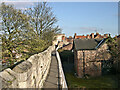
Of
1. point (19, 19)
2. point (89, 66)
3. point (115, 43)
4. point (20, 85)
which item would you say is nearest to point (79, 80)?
point (89, 66)

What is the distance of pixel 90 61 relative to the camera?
72.3 feet

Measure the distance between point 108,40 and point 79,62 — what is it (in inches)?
271

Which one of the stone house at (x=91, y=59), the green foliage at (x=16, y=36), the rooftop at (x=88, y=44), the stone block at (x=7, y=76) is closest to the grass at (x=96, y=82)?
the stone house at (x=91, y=59)

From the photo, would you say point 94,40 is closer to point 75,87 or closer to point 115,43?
point 115,43

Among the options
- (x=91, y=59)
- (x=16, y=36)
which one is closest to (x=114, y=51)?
(x=91, y=59)

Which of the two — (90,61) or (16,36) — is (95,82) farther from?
(16,36)

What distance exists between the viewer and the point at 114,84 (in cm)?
1853

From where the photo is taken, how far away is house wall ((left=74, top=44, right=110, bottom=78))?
21858 mm

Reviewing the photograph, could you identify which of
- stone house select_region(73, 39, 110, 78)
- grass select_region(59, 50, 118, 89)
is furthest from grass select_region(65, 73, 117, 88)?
stone house select_region(73, 39, 110, 78)

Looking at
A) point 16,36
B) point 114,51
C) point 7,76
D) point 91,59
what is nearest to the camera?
point 7,76

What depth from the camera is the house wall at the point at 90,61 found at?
2186cm

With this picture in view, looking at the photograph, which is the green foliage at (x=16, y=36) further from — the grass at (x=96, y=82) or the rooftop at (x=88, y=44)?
the rooftop at (x=88, y=44)

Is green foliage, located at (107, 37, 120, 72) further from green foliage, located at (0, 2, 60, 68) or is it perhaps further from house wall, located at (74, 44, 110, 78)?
green foliage, located at (0, 2, 60, 68)

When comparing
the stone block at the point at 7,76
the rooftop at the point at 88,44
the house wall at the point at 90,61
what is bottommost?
the house wall at the point at 90,61
